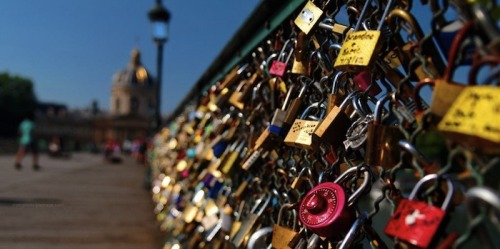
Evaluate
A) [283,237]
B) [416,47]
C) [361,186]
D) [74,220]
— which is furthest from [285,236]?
[74,220]

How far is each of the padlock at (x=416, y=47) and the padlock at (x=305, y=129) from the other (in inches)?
12.3

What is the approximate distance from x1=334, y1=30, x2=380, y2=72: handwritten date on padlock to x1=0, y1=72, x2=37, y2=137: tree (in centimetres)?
8660

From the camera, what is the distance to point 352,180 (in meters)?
1.33

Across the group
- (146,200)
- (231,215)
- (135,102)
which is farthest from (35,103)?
(231,215)

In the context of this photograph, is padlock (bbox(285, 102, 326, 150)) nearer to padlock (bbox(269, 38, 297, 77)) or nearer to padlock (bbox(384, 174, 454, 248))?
padlock (bbox(269, 38, 297, 77))

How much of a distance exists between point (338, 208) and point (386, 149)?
18 centimetres

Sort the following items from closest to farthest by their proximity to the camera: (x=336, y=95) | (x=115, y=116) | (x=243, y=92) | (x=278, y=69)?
(x=336, y=95), (x=278, y=69), (x=243, y=92), (x=115, y=116)

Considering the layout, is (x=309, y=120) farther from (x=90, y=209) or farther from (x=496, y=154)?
(x=90, y=209)

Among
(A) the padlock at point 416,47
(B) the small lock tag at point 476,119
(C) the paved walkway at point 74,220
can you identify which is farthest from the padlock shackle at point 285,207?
(C) the paved walkway at point 74,220

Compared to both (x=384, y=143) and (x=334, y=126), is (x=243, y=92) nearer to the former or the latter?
(x=334, y=126)

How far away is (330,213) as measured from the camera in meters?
1.20

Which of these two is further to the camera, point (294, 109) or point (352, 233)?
point (294, 109)

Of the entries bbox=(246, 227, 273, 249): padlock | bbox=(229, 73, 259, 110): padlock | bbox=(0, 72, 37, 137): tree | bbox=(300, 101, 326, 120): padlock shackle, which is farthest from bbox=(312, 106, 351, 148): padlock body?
bbox=(0, 72, 37, 137): tree

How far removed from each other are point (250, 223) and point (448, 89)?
1163 mm
